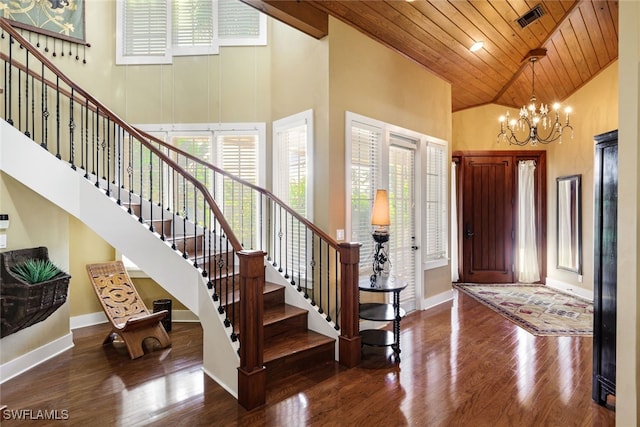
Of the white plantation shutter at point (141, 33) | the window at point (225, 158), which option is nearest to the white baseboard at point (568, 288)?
the window at point (225, 158)

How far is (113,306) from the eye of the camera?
3.88 meters

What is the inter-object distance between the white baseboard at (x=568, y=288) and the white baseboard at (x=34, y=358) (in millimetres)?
7039

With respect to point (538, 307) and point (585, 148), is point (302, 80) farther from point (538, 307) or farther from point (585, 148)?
point (585, 148)

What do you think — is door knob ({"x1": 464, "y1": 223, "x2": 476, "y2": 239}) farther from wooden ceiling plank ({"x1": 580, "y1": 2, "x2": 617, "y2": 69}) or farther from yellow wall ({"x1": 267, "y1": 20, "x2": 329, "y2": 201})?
yellow wall ({"x1": 267, "y1": 20, "x2": 329, "y2": 201})

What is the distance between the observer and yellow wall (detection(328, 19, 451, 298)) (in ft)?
11.8

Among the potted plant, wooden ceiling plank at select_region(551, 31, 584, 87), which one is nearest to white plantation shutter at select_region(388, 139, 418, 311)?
wooden ceiling plank at select_region(551, 31, 584, 87)

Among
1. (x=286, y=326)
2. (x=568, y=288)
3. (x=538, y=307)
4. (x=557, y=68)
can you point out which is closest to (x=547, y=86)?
(x=557, y=68)

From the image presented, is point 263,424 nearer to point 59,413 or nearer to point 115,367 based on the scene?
point 59,413

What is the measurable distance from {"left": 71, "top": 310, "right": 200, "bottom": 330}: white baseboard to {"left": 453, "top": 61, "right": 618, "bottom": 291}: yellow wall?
566 cm

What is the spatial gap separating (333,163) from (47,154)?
2593 mm

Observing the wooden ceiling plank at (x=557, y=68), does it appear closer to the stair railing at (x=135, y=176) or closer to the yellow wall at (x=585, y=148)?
the yellow wall at (x=585, y=148)

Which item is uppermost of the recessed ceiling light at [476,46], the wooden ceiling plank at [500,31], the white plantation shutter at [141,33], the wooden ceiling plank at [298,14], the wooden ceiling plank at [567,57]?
the white plantation shutter at [141,33]

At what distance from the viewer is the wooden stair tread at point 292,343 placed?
2.97 metres

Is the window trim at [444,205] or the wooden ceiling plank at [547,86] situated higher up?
the wooden ceiling plank at [547,86]
